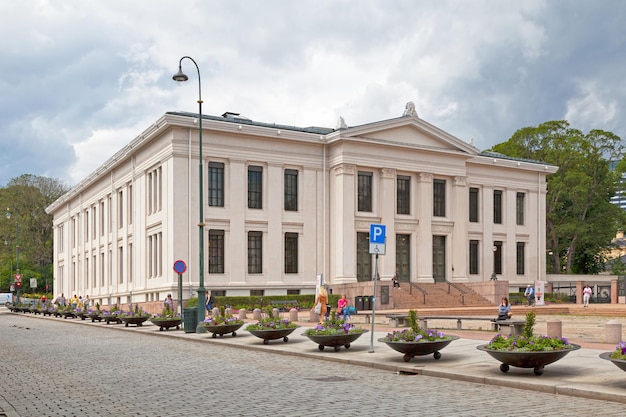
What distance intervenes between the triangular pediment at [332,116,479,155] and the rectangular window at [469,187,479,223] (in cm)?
410

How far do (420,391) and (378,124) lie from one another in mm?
40261

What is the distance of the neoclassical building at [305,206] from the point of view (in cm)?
4819

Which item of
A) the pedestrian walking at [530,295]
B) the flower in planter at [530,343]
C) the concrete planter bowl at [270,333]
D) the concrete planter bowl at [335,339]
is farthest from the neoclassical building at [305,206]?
the flower in planter at [530,343]

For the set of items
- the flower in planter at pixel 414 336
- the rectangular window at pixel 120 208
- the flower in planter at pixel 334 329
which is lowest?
the flower in planter at pixel 334 329

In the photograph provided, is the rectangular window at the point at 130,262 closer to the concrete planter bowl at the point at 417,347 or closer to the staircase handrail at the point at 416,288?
the staircase handrail at the point at 416,288

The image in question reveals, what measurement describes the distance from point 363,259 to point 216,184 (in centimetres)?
1184

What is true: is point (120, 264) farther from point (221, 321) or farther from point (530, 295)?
point (221, 321)

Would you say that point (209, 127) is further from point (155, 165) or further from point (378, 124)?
point (378, 124)

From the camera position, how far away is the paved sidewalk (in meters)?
12.4

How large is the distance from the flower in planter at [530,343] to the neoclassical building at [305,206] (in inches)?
1344

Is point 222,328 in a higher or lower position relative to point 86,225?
lower

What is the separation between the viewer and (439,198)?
185 ft

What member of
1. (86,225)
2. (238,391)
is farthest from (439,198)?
(238,391)

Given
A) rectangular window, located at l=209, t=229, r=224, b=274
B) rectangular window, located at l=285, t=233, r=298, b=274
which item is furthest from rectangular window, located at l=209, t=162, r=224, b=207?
rectangular window, located at l=285, t=233, r=298, b=274
